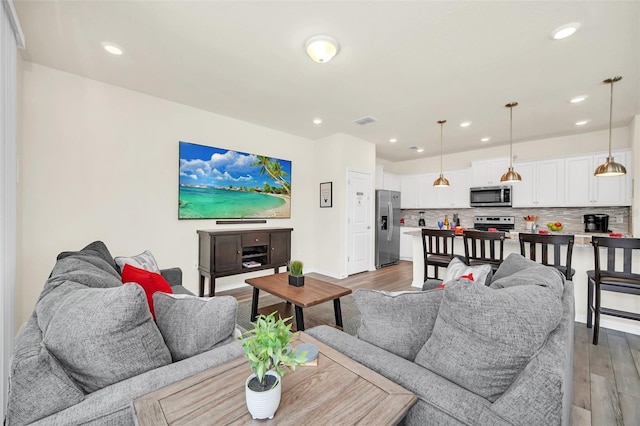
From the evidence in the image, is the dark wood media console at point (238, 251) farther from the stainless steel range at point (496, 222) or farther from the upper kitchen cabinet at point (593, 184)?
the upper kitchen cabinet at point (593, 184)

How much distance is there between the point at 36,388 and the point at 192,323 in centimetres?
48

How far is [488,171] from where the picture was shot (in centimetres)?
571

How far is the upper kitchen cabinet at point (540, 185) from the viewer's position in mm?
4945

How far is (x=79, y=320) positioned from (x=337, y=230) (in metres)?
4.25

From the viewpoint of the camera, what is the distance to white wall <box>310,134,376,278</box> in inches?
196

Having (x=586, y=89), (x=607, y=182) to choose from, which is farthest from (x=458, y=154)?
(x=586, y=89)

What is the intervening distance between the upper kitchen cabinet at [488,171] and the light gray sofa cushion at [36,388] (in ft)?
21.5

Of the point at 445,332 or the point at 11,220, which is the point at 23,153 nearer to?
the point at 11,220

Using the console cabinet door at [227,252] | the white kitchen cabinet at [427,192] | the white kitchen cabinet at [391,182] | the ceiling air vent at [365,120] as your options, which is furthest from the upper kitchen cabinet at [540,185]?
the console cabinet door at [227,252]

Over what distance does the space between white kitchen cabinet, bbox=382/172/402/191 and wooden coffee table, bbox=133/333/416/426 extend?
5997 millimetres

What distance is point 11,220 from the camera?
183cm

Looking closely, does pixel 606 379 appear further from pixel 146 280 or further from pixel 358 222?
pixel 358 222

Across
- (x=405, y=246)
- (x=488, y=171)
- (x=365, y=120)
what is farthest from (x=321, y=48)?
(x=405, y=246)

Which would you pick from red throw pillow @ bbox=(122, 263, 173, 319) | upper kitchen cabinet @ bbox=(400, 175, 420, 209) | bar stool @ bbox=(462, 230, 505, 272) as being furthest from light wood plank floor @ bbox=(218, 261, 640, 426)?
upper kitchen cabinet @ bbox=(400, 175, 420, 209)
